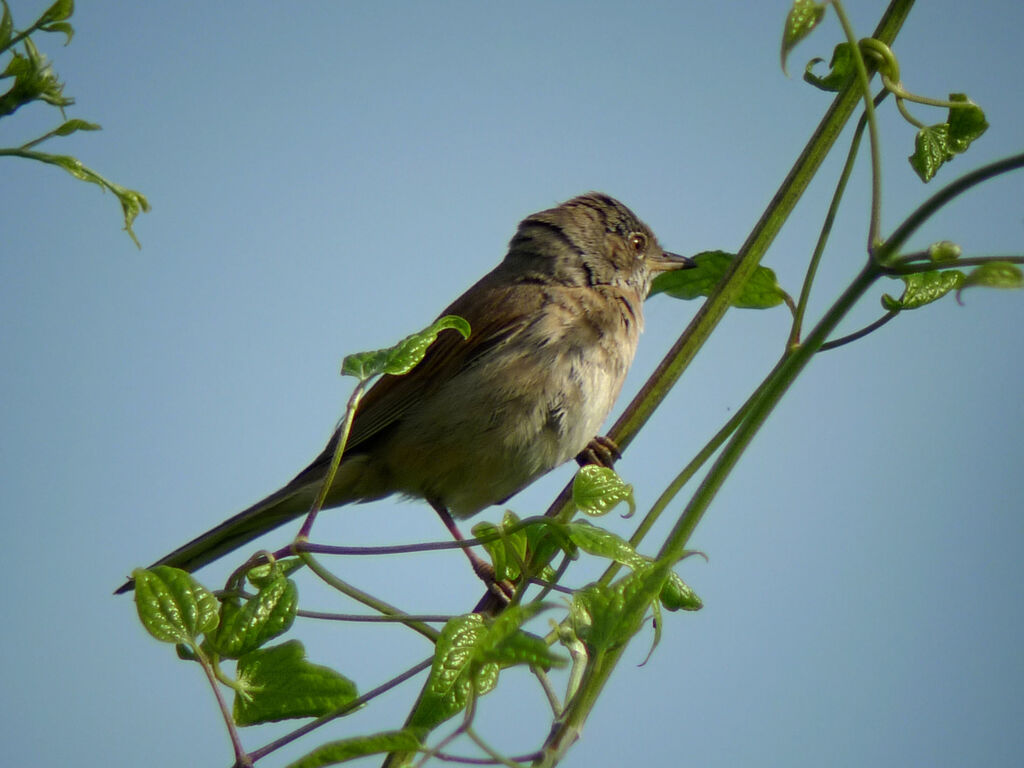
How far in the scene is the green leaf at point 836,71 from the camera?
2160 millimetres

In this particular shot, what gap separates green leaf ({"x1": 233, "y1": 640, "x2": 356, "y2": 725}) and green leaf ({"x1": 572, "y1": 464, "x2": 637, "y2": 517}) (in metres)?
0.53

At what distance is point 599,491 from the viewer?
6.27 feet

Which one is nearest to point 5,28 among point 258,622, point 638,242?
point 258,622

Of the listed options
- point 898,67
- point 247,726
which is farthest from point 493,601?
point 898,67

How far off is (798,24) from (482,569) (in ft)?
9.39

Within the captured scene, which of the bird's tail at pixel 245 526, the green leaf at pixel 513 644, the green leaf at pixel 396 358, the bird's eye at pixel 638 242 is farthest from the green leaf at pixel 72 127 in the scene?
the bird's eye at pixel 638 242

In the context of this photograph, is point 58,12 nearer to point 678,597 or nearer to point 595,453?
point 678,597

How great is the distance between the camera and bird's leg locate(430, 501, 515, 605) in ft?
11.0

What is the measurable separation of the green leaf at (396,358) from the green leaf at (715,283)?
2.35 ft

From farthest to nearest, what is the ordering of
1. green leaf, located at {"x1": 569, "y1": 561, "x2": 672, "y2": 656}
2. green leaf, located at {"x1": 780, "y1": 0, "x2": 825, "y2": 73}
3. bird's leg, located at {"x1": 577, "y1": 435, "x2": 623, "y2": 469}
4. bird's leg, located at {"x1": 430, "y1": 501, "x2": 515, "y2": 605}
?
bird's leg, located at {"x1": 577, "y1": 435, "x2": 623, "y2": 469} → bird's leg, located at {"x1": 430, "y1": 501, "x2": 515, "y2": 605} → green leaf, located at {"x1": 780, "y1": 0, "x2": 825, "y2": 73} → green leaf, located at {"x1": 569, "y1": 561, "x2": 672, "y2": 656}

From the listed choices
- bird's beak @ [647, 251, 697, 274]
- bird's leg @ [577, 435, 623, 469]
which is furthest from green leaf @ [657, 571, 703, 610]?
bird's beak @ [647, 251, 697, 274]

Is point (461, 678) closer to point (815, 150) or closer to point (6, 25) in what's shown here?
point (815, 150)

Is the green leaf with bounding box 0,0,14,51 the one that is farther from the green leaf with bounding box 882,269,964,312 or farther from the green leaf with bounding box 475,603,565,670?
the green leaf with bounding box 882,269,964,312

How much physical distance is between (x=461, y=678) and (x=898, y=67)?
1.49 meters
